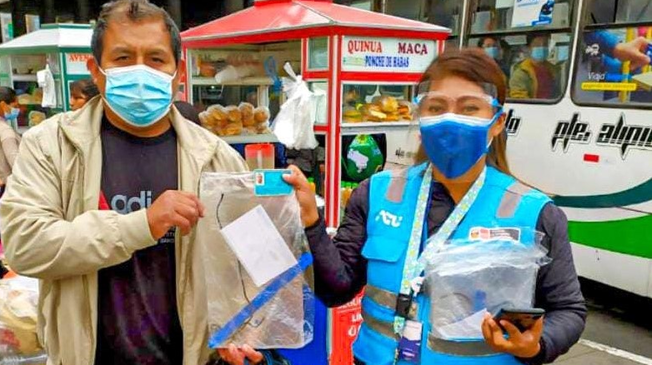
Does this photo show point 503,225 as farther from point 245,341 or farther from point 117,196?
point 117,196

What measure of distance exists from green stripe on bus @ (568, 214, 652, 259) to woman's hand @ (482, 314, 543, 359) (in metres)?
3.97

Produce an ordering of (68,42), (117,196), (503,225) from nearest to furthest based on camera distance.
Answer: (503,225)
(117,196)
(68,42)

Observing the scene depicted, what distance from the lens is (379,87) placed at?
4.04 m

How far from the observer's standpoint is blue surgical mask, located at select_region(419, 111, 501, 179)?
5.43 ft

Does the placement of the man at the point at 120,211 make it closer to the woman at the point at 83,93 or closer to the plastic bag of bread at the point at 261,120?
the plastic bag of bread at the point at 261,120

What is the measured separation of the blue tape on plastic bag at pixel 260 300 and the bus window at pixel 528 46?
4.43 metres

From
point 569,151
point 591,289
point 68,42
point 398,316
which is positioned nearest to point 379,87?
point 569,151

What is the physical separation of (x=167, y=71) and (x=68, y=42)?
21.2 feet

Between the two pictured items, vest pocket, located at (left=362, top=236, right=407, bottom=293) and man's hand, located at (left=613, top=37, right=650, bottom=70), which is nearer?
vest pocket, located at (left=362, top=236, right=407, bottom=293)

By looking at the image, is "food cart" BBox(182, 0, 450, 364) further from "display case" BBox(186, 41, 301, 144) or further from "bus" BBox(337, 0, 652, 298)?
"bus" BBox(337, 0, 652, 298)

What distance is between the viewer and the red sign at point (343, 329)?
3.47 metres

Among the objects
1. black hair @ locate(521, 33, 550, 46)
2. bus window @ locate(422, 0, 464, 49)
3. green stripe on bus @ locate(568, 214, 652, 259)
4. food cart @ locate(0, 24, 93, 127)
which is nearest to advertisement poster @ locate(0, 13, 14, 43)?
food cart @ locate(0, 24, 93, 127)

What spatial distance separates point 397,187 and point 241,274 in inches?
20.0

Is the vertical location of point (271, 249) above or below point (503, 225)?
below
